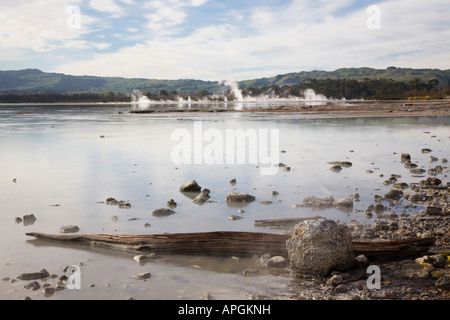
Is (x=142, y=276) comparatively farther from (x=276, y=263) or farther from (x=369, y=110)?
(x=369, y=110)

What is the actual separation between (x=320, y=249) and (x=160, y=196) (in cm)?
653

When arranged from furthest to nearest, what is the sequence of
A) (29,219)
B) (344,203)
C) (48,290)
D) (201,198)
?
(201,198) < (344,203) < (29,219) < (48,290)

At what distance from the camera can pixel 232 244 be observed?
326 inches

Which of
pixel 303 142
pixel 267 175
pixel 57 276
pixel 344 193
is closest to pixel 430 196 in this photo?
pixel 344 193
